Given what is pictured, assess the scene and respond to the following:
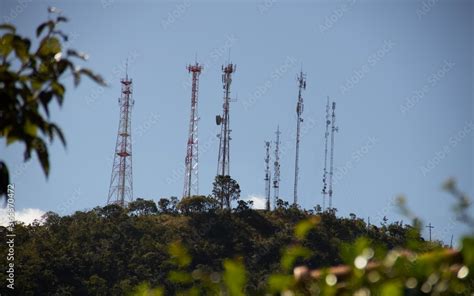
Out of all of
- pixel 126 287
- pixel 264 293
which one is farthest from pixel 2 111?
pixel 126 287

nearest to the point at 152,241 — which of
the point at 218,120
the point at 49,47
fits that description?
the point at 218,120

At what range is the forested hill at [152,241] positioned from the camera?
33.8 metres

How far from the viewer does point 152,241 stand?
37.6 m

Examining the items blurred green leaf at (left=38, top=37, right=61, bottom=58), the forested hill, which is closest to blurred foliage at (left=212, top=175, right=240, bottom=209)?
the forested hill

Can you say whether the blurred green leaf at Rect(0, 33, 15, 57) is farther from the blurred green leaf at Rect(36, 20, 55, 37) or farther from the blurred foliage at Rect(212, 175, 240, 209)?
the blurred foliage at Rect(212, 175, 240, 209)

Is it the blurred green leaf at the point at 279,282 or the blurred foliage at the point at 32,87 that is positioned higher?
the blurred foliage at the point at 32,87

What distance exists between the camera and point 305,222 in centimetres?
132

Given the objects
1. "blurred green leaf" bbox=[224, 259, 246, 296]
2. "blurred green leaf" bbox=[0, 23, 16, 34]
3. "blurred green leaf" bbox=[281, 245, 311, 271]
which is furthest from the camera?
"blurred green leaf" bbox=[0, 23, 16, 34]

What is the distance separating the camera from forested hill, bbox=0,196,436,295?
33.8 meters

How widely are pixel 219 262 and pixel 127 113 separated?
9522 millimetres

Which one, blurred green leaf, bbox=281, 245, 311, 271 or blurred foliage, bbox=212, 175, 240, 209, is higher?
blurred foliage, bbox=212, 175, 240, 209

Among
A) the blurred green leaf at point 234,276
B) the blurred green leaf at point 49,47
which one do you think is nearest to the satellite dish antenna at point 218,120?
the blurred green leaf at point 49,47

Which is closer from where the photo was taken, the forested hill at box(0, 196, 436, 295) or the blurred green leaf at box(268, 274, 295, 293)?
the blurred green leaf at box(268, 274, 295, 293)

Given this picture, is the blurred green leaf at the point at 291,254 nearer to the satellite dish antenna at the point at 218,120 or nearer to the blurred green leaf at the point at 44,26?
the blurred green leaf at the point at 44,26
